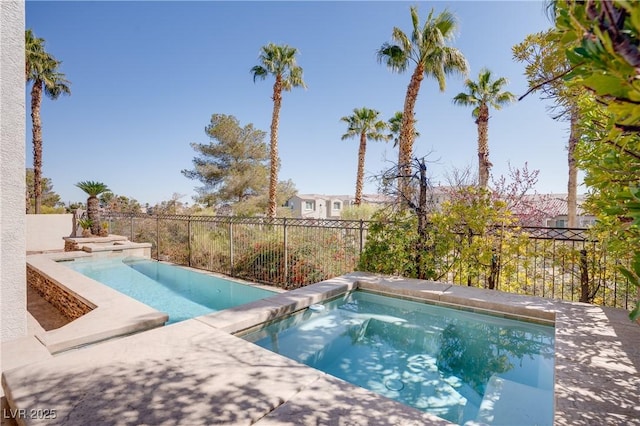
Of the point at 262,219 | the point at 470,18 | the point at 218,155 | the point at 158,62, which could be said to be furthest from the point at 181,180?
the point at 470,18

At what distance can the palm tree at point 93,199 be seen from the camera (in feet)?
42.8

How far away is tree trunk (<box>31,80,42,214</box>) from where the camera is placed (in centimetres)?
1711

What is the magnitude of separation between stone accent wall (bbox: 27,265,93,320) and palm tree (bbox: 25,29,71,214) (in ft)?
44.6

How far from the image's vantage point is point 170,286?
7934 mm

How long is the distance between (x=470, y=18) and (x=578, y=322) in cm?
1090

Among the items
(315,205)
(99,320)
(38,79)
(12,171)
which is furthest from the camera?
(315,205)

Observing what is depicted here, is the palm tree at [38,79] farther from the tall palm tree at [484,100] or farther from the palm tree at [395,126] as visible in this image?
the tall palm tree at [484,100]

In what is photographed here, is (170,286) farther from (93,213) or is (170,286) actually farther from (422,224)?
(93,213)

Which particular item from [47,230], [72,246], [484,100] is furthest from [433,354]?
[47,230]

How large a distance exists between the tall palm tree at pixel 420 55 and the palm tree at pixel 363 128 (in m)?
8.09

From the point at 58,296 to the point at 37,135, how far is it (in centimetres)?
1774

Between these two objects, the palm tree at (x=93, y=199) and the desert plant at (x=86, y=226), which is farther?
the palm tree at (x=93, y=199)

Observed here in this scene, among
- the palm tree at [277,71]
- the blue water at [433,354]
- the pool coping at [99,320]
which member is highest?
the palm tree at [277,71]

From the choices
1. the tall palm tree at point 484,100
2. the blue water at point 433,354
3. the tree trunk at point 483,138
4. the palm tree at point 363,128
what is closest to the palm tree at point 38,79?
the palm tree at point 363,128
